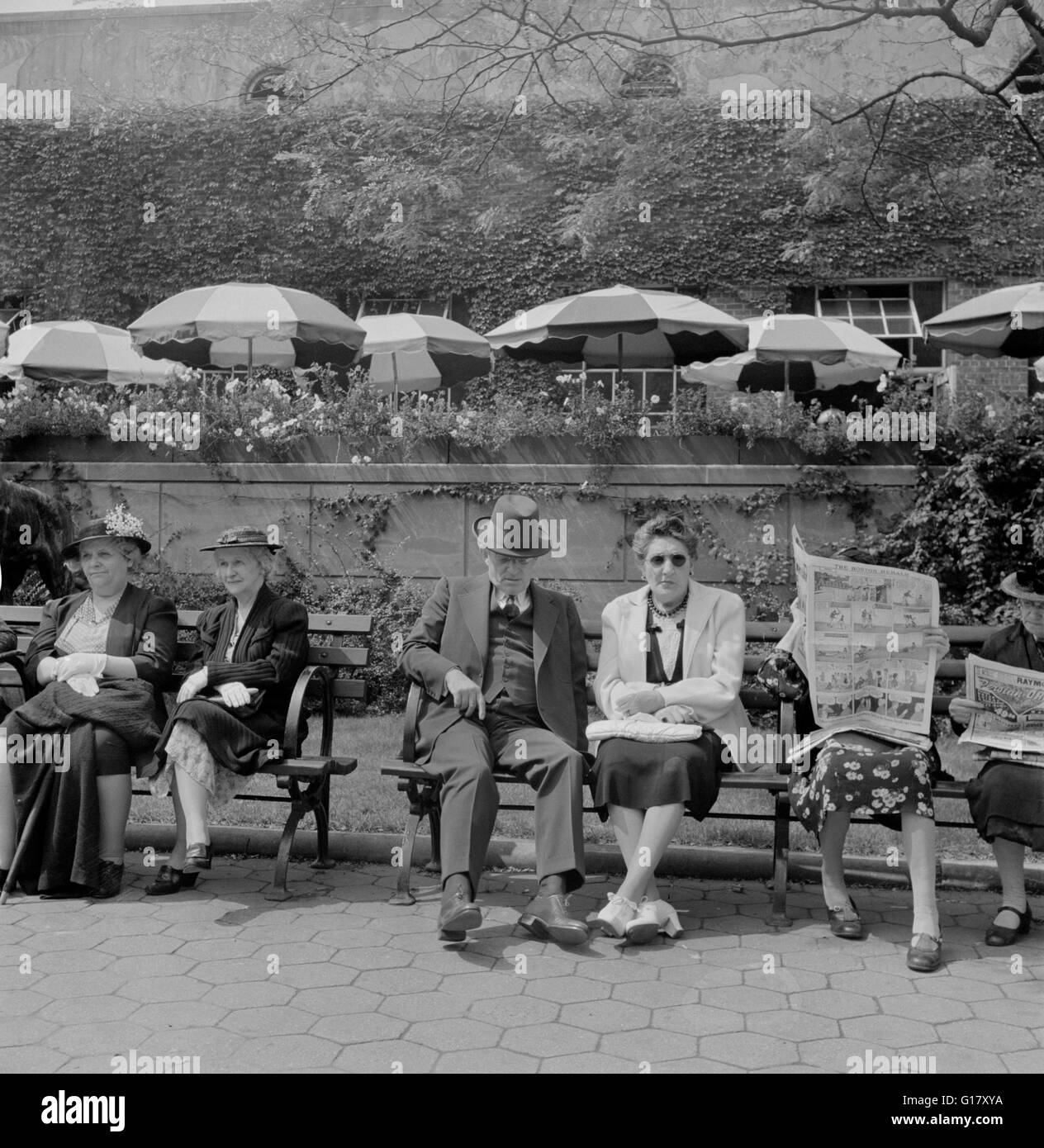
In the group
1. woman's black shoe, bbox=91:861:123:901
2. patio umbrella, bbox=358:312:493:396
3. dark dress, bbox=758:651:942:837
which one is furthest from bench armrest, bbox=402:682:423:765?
patio umbrella, bbox=358:312:493:396

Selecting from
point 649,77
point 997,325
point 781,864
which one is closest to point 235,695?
point 781,864

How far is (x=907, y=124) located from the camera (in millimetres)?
14219

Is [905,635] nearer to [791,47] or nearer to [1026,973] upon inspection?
[1026,973]

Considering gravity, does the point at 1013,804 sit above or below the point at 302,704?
below

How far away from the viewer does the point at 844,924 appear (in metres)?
4.14

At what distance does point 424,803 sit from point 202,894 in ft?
3.08

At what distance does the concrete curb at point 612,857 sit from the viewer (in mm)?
4789

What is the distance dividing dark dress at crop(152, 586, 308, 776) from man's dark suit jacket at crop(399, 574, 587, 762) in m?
0.52

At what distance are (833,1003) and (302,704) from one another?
2.41 meters

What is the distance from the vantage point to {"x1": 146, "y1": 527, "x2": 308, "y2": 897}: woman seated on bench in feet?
15.0

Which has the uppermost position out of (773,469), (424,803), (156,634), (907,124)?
(907,124)

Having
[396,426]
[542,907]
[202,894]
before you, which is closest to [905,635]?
[542,907]

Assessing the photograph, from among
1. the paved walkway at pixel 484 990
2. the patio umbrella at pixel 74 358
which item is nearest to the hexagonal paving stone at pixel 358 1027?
the paved walkway at pixel 484 990

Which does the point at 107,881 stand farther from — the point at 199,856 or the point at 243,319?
the point at 243,319
